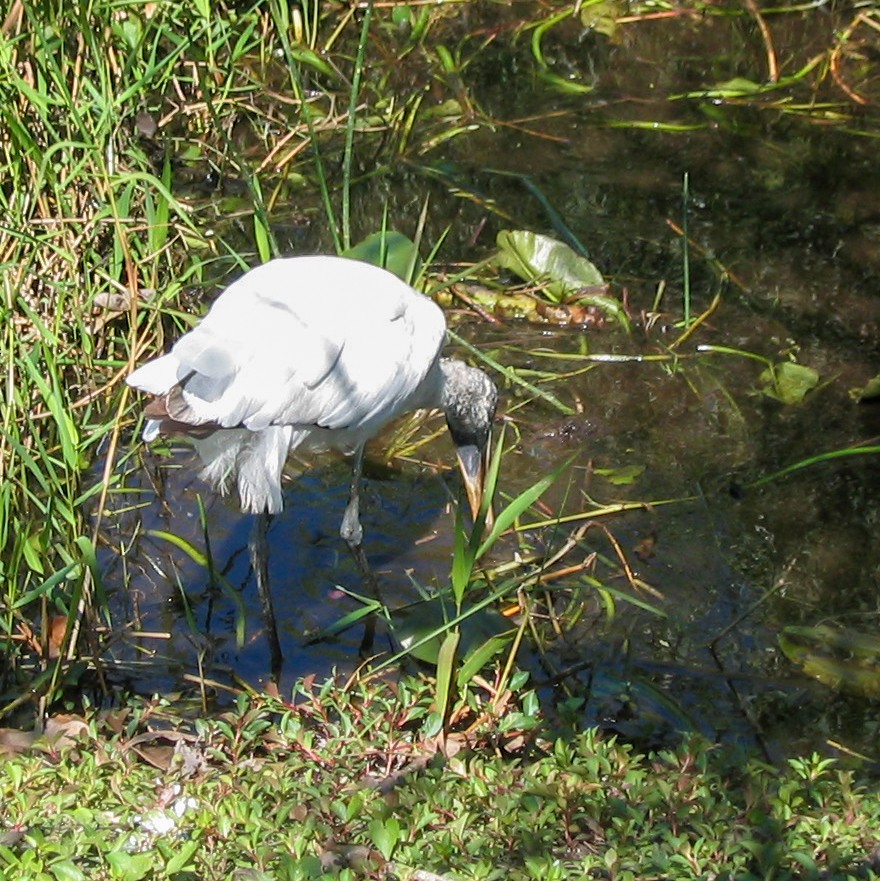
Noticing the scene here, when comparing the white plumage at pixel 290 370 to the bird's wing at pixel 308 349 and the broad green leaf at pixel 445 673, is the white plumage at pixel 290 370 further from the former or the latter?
the broad green leaf at pixel 445 673

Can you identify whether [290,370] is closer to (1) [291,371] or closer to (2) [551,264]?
(1) [291,371]

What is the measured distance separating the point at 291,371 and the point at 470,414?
2.90 feet

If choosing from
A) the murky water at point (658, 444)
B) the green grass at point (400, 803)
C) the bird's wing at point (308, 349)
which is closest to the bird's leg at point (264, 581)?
the murky water at point (658, 444)

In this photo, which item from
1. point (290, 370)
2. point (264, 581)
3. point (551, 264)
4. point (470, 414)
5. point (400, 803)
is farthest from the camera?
point (551, 264)

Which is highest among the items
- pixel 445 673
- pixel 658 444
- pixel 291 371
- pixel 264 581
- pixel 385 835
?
pixel 291 371

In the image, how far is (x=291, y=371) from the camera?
3598 mm

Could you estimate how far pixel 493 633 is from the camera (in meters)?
3.61

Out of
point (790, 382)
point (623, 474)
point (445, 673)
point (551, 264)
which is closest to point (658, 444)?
point (623, 474)

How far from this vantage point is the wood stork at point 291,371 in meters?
3.42

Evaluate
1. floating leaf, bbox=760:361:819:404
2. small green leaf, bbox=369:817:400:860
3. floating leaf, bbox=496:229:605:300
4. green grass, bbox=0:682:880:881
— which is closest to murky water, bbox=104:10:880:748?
floating leaf, bbox=760:361:819:404

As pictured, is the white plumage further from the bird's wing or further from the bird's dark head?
the bird's dark head

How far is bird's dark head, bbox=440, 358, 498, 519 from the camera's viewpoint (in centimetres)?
431

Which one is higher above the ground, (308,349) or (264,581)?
(308,349)

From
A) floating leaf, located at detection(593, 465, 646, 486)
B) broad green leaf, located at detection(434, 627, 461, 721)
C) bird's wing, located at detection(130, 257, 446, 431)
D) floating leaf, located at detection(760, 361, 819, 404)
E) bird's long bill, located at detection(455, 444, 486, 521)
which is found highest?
bird's wing, located at detection(130, 257, 446, 431)
